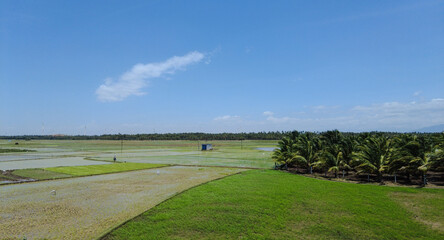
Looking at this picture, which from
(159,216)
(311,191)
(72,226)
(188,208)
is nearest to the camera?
(72,226)

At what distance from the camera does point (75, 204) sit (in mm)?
17047

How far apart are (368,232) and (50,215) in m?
16.7

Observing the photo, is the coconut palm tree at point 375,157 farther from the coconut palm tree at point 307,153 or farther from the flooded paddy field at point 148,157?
the flooded paddy field at point 148,157

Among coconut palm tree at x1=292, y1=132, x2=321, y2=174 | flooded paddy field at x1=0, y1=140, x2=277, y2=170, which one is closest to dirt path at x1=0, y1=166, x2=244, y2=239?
coconut palm tree at x1=292, y1=132, x2=321, y2=174

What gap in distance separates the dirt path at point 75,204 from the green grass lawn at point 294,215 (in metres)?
1.72

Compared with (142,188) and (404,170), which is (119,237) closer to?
(142,188)

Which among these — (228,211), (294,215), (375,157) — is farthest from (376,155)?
(228,211)

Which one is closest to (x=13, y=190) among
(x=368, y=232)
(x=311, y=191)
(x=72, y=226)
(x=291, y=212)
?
(x=72, y=226)

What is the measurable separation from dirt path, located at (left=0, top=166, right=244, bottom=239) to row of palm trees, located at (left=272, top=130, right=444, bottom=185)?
16.5 meters

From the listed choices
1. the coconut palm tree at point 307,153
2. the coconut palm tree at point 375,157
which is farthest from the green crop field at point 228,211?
the coconut palm tree at point 307,153

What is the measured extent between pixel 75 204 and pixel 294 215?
14.0 metres

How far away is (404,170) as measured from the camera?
79.7 ft

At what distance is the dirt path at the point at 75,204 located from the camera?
1252 cm

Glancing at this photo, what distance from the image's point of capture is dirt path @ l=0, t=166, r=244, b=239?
41.1 feet
